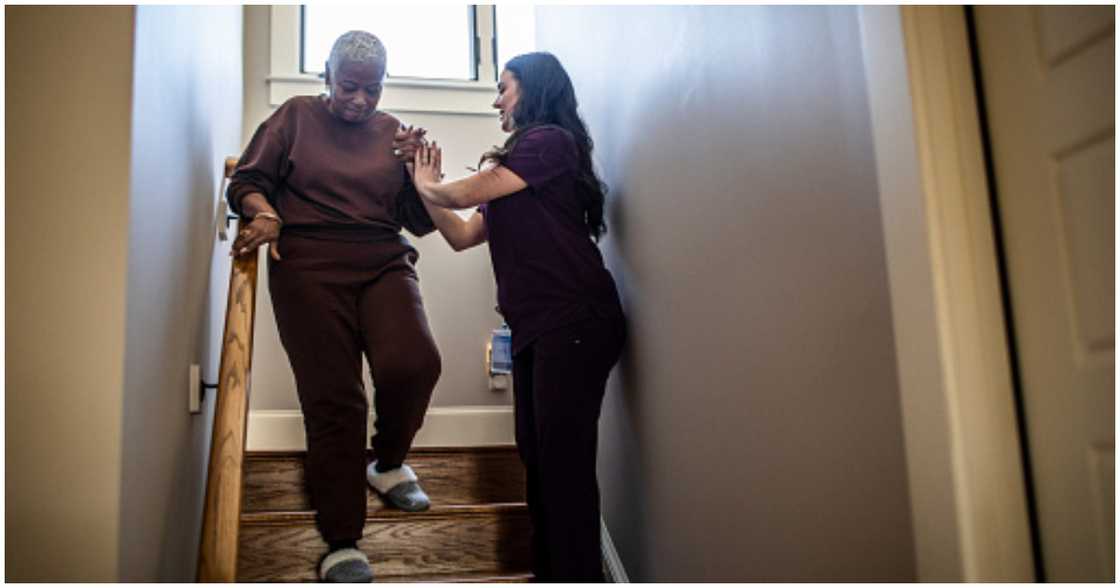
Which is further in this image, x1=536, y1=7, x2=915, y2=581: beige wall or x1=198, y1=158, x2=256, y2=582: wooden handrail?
x1=198, y1=158, x2=256, y2=582: wooden handrail

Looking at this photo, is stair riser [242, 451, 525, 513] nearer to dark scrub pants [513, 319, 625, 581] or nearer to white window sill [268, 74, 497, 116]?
dark scrub pants [513, 319, 625, 581]

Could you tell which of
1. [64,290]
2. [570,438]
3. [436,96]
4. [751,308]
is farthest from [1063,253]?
[436,96]

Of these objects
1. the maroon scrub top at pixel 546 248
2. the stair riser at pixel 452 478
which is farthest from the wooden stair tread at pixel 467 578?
the maroon scrub top at pixel 546 248

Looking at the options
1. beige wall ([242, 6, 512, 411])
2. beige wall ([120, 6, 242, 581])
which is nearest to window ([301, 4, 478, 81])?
beige wall ([242, 6, 512, 411])

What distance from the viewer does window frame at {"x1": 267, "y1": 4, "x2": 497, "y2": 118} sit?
3.55 meters

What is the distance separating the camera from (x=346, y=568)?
2145 millimetres

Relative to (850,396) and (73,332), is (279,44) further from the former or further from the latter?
(850,396)

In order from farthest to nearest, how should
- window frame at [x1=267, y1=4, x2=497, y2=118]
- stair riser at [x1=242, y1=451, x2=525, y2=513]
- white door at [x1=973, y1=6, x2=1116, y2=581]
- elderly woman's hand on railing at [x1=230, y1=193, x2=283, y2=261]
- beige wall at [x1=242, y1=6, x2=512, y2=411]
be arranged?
window frame at [x1=267, y1=4, x2=497, y2=118]
beige wall at [x1=242, y1=6, x2=512, y2=411]
stair riser at [x1=242, y1=451, x2=525, y2=513]
elderly woman's hand on railing at [x1=230, y1=193, x2=283, y2=261]
white door at [x1=973, y1=6, x2=1116, y2=581]

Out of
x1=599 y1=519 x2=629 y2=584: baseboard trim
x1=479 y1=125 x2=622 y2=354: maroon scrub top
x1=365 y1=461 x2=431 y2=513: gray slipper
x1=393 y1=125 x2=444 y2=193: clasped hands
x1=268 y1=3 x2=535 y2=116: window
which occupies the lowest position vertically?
x1=599 y1=519 x2=629 y2=584: baseboard trim

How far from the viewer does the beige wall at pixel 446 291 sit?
3.37 meters

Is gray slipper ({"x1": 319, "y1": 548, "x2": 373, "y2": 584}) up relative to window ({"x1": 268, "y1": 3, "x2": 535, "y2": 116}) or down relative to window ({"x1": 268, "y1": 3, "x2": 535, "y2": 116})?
down

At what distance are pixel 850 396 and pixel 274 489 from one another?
174 centimetres

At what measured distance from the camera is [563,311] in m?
2.18

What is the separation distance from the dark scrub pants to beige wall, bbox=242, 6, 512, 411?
4.16ft
